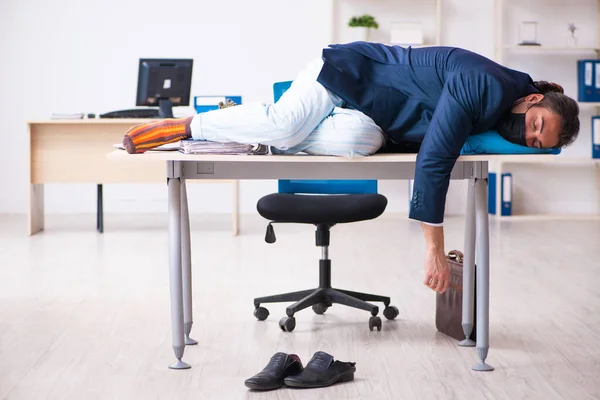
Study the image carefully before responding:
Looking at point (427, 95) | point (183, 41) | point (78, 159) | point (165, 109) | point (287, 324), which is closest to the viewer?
point (427, 95)

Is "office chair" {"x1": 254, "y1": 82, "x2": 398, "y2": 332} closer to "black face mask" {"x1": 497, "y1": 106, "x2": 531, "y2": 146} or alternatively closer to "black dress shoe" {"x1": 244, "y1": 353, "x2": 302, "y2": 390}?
"black dress shoe" {"x1": 244, "y1": 353, "x2": 302, "y2": 390}

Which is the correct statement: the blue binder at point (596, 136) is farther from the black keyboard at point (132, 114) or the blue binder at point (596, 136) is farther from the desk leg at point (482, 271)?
the desk leg at point (482, 271)

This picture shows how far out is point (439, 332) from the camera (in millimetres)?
3076

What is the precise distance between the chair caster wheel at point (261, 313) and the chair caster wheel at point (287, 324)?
0.17 m

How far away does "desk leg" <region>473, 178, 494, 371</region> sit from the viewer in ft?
8.57

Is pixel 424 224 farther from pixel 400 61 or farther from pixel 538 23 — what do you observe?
pixel 538 23

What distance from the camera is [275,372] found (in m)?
2.47

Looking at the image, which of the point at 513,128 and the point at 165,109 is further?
the point at 165,109

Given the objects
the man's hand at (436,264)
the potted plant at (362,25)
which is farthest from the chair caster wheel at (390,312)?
the potted plant at (362,25)

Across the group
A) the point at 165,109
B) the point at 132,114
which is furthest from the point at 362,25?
the point at 132,114

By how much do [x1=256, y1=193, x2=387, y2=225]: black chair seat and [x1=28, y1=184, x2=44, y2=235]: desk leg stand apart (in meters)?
2.72

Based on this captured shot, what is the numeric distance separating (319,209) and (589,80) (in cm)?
393

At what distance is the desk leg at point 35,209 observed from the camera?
5.47m

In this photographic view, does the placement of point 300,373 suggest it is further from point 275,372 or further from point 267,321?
point 267,321
